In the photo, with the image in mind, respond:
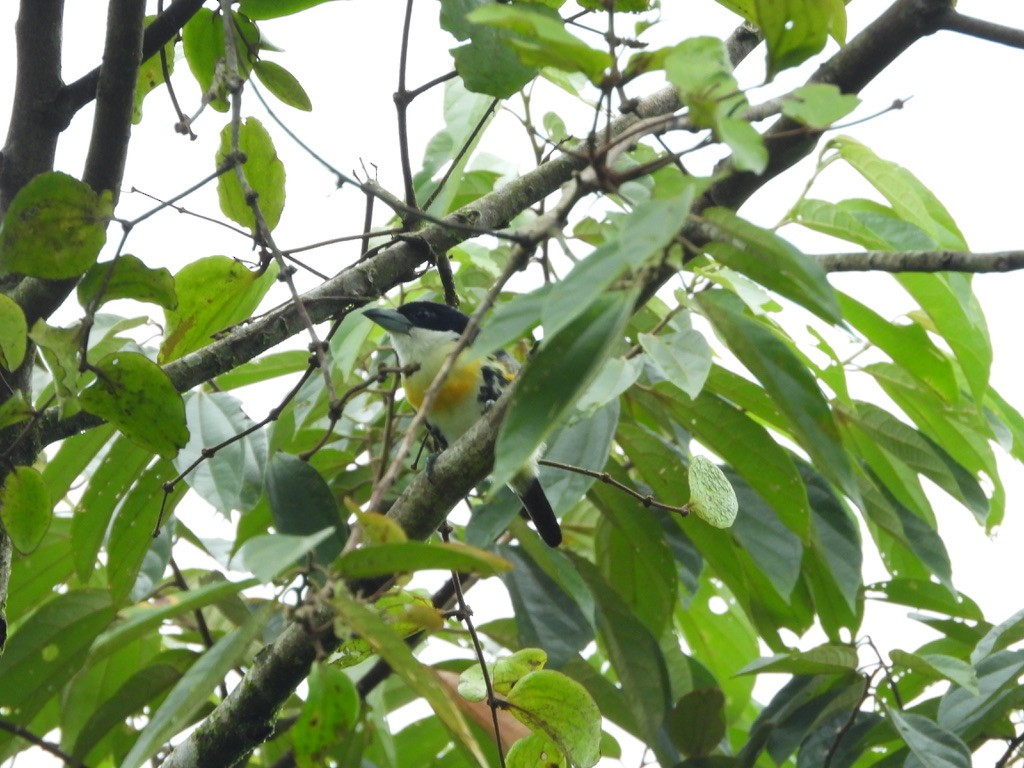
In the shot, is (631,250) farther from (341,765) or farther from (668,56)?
(341,765)

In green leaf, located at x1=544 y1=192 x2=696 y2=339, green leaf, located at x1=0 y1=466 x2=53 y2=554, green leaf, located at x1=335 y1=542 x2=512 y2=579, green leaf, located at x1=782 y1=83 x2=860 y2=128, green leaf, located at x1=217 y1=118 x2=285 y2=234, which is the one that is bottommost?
green leaf, located at x1=335 y1=542 x2=512 y2=579

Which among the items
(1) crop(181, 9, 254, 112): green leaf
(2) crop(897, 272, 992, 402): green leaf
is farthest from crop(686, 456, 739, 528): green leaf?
(1) crop(181, 9, 254, 112): green leaf

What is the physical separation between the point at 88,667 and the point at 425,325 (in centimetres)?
117

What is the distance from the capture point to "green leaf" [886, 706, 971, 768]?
1.78m

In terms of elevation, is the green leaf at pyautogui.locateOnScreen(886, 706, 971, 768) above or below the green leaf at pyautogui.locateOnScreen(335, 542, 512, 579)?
below

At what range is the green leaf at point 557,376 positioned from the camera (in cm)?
86

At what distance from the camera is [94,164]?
1661 mm

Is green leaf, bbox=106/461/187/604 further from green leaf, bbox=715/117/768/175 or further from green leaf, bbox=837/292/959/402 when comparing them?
green leaf, bbox=715/117/768/175

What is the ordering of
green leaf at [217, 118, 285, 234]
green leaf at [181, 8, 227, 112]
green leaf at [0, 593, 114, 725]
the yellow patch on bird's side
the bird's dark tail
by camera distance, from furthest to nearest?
the yellow patch on bird's side → the bird's dark tail → green leaf at [0, 593, 114, 725] → green leaf at [181, 8, 227, 112] → green leaf at [217, 118, 285, 234]

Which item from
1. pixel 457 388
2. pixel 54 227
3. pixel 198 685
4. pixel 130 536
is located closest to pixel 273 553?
pixel 198 685

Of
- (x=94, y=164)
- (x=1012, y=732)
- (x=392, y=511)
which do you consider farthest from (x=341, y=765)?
(x=1012, y=732)

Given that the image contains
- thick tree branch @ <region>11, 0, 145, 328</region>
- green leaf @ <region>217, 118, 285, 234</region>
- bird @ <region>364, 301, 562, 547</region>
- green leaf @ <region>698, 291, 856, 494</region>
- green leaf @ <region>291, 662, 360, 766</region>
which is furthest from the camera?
bird @ <region>364, 301, 562, 547</region>

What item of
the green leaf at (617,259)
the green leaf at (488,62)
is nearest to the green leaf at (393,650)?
the green leaf at (617,259)

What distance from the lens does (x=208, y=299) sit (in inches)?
70.4
